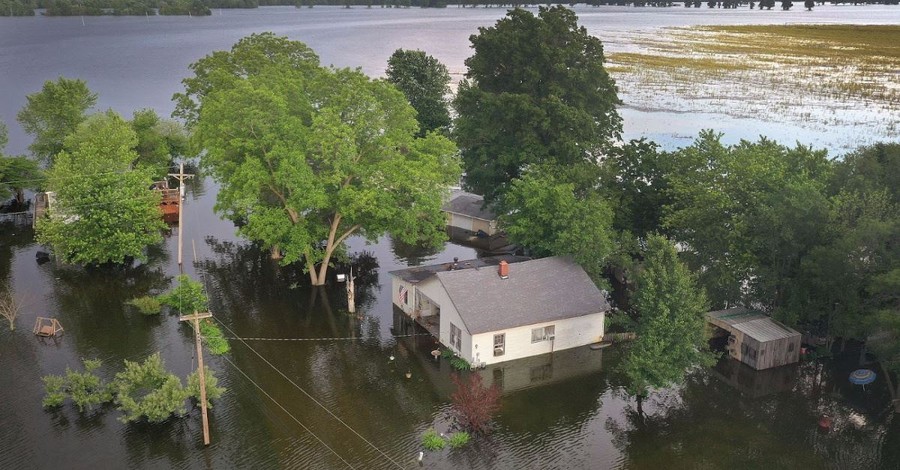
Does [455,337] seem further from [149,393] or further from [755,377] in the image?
[755,377]

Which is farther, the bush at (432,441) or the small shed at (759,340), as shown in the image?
the small shed at (759,340)

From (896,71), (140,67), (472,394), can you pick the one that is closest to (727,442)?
(472,394)

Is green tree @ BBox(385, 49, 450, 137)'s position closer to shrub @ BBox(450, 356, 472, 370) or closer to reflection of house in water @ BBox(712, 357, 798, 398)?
shrub @ BBox(450, 356, 472, 370)

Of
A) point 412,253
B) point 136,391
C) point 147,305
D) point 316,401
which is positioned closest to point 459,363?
point 316,401

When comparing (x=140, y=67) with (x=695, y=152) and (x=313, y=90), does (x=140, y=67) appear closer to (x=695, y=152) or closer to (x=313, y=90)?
(x=313, y=90)

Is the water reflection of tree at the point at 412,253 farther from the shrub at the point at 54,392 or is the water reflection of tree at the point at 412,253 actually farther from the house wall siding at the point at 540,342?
the shrub at the point at 54,392

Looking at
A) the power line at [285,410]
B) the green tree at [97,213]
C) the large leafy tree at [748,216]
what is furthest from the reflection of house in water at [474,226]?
the power line at [285,410]
